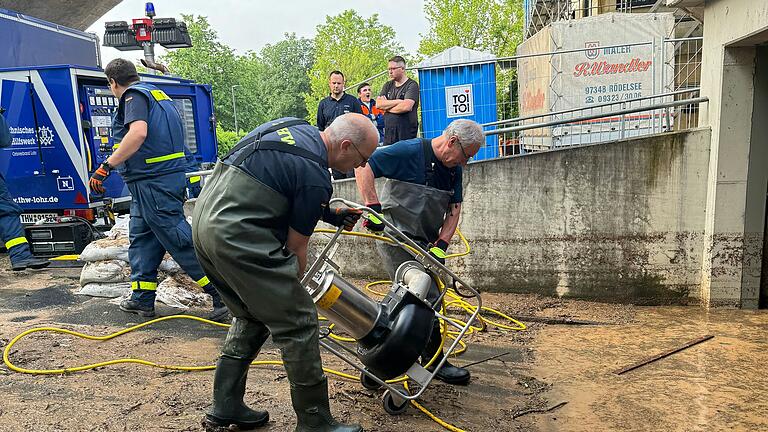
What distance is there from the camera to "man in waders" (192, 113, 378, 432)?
252 centimetres

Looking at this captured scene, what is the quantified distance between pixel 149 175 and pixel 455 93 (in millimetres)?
5468

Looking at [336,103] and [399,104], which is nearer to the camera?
[399,104]

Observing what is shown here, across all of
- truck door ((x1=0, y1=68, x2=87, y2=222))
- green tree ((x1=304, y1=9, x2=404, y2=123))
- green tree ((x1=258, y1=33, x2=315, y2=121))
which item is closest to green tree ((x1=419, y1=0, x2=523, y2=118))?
green tree ((x1=304, y1=9, x2=404, y2=123))

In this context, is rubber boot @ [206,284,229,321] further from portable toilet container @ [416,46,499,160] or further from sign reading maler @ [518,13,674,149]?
sign reading maler @ [518,13,674,149]

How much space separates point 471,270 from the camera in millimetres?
6508

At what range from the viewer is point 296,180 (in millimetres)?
2516

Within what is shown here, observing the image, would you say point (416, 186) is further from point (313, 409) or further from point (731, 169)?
point (731, 169)

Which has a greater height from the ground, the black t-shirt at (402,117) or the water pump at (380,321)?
the black t-shirt at (402,117)

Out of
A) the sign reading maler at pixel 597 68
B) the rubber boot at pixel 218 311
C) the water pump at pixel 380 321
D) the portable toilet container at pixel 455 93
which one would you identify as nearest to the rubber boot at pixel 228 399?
the water pump at pixel 380 321

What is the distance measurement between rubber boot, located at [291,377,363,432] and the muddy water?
130 cm

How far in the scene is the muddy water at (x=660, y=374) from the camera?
139 inches

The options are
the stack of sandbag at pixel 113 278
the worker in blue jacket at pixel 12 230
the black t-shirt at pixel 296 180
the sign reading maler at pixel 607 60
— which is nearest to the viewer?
the black t-shirt at pixel 296 180

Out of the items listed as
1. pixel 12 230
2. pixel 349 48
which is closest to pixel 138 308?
pixel 12 230

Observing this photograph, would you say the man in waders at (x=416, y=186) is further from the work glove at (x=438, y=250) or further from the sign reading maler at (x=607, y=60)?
the sign reading maler at (x=607, y=60)
